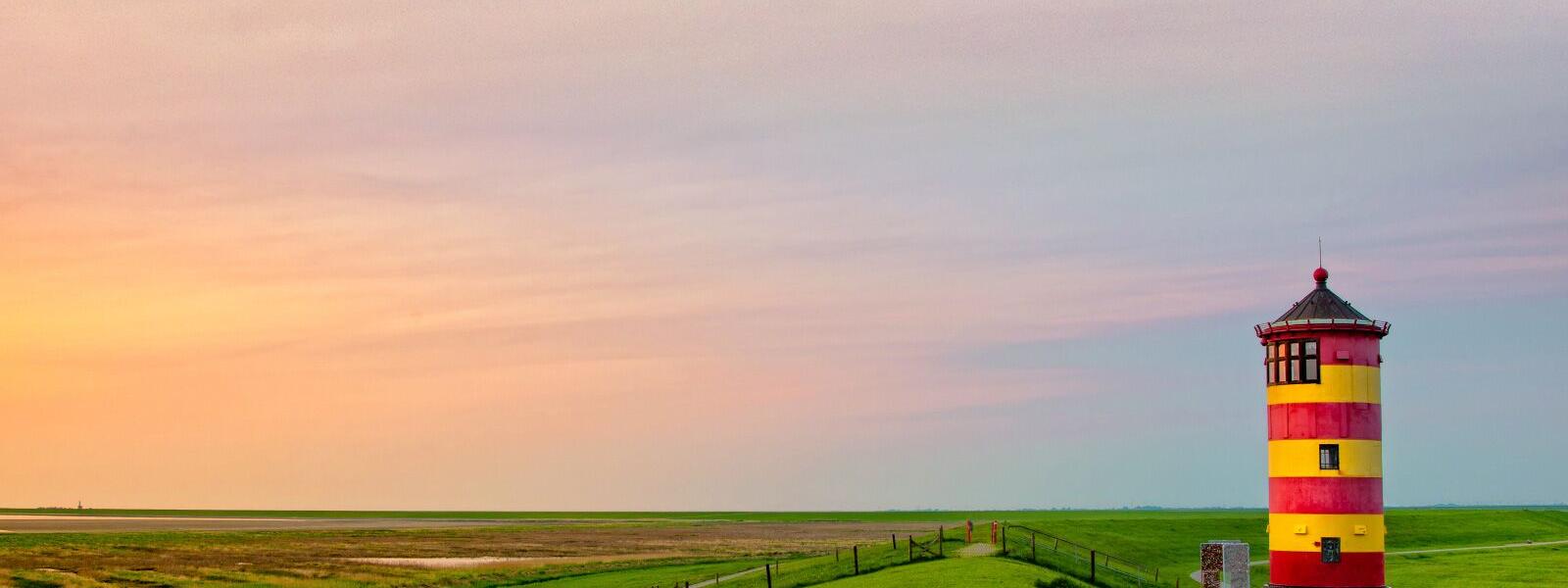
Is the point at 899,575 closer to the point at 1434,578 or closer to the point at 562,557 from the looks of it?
the point at 1434,578

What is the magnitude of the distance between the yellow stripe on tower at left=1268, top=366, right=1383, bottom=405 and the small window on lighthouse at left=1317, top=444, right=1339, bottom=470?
150cm

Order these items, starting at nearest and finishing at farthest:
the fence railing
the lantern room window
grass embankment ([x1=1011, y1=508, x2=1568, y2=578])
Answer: the lantern room window, the fence railing, grass embankment ([x1=1011, y1=508, x2=1568, y2=578])

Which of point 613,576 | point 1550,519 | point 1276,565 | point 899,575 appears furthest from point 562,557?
point 1550,519

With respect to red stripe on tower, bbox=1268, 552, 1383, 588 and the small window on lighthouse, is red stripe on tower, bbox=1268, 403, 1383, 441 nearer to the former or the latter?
the small window on lighthouse

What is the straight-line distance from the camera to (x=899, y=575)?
51.6 metres

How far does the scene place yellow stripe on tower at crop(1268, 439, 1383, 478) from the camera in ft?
153

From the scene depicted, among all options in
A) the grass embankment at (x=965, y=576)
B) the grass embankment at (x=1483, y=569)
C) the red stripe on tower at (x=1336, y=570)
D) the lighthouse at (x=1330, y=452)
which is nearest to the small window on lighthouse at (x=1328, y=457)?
the lighthouse at (x=1330, y=452)

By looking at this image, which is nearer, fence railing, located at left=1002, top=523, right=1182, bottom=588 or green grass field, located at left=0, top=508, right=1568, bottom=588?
fence railing, located at left=1002, top=523, right=1182, bottom=588

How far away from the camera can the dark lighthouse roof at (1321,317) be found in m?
46.9

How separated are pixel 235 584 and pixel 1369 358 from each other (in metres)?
66.6

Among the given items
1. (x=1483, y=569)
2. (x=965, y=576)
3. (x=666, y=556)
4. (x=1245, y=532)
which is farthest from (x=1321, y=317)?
(x=1245, y=532)

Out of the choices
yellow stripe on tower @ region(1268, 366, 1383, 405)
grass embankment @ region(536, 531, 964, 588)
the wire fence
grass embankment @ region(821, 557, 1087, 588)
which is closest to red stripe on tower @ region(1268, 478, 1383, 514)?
yellow stripe on tower @ region(1268, 366, 1383, 405)

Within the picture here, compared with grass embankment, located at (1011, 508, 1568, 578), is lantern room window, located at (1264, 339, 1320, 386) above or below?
above

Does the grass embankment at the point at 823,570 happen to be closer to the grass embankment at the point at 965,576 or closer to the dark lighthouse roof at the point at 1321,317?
the grass embankment at the point at 965,576
